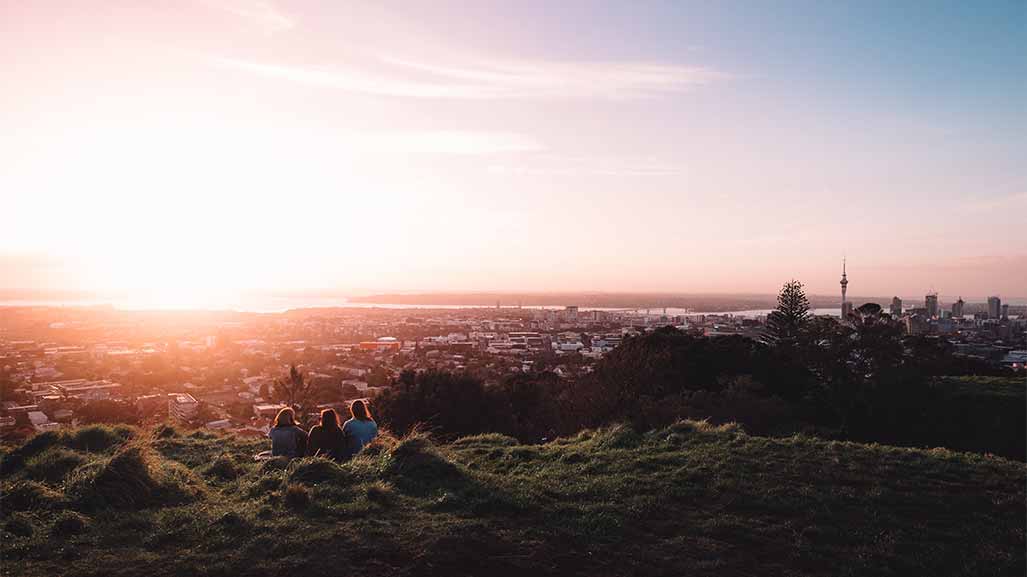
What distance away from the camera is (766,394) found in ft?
60.2

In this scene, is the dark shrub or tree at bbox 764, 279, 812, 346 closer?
the dark shrub

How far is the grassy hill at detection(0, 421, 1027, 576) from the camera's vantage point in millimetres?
5066

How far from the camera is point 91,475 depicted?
21.7ft

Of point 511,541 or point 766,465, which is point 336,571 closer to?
point 511,541

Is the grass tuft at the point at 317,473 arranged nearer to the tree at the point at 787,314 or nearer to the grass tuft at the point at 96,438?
the grass tuft at the point at 96,438

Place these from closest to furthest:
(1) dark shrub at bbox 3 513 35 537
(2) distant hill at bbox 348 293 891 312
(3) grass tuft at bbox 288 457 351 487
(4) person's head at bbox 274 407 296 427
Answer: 1. (1) dark shrub at bbox 3 513 35 537
2. (3) grass tuft at bbox 288 457 351 487
3. (4) person's head at bbox 274 407 296 427
4. (2) distant hill at bbox 348 293 891 312

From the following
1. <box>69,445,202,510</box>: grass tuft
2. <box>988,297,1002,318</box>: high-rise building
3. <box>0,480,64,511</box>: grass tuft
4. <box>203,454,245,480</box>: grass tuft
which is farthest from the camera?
<box>988,297,1002,318</box>: high-rise building

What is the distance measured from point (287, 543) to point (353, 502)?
1157 millimetres

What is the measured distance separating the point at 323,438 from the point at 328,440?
0.25 feet

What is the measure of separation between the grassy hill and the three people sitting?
48cm

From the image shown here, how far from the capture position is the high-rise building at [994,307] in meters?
53.2

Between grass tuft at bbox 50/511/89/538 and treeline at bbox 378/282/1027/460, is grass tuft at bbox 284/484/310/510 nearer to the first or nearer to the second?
grass tuft at bbox 50/511/89/538

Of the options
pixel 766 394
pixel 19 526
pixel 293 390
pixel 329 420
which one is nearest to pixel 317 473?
pixel 329 420

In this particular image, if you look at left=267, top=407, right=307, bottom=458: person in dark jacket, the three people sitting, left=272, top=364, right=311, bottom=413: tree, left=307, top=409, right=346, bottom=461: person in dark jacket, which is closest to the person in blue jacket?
the three people sitting
